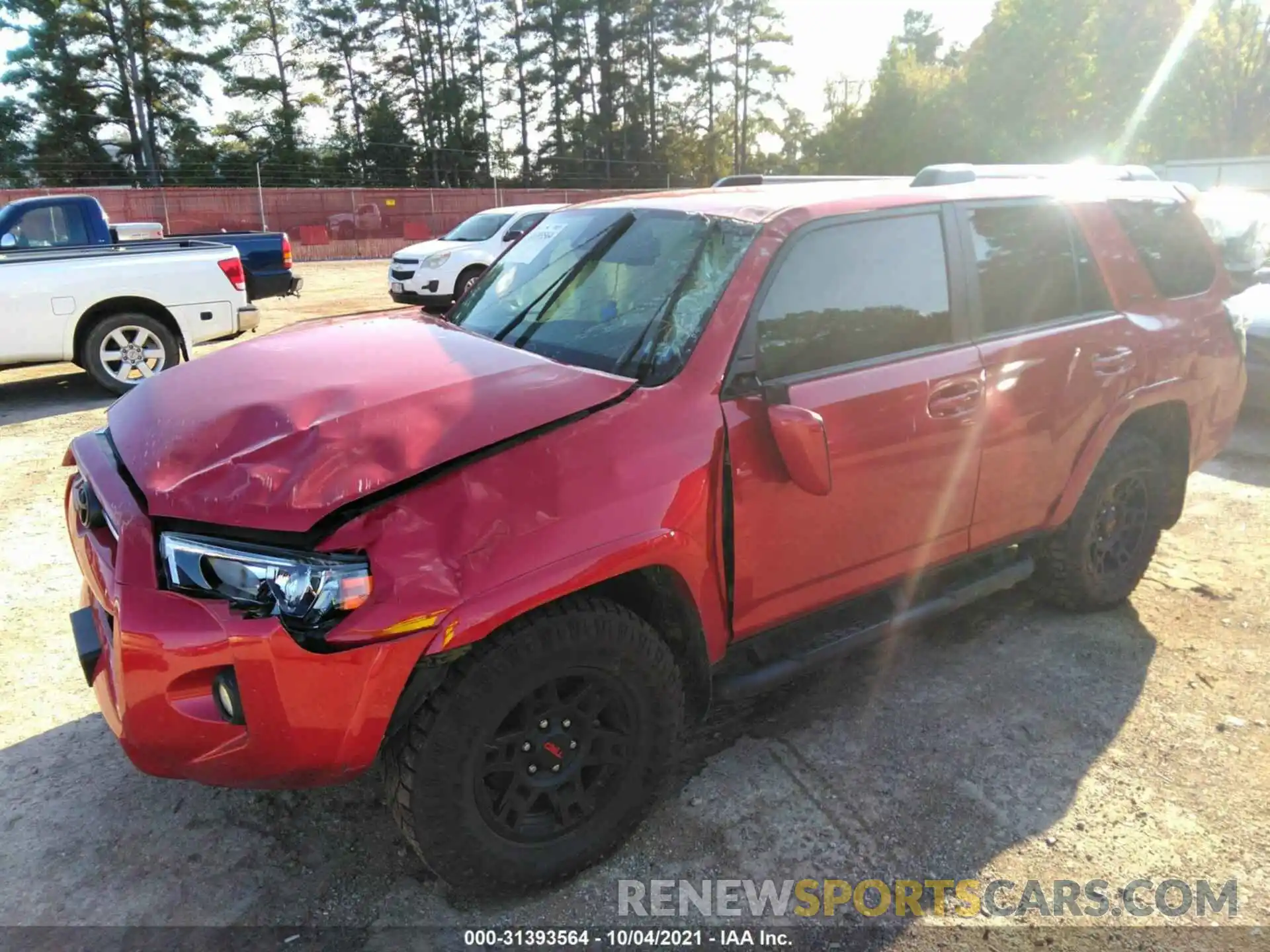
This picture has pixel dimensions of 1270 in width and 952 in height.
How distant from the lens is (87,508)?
2557mm

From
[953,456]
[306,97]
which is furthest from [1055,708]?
[306,97]

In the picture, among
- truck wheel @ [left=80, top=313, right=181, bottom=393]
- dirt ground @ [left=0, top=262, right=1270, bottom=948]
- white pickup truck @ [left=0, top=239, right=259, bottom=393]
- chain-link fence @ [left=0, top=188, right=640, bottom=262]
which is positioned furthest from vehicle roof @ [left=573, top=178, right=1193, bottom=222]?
chain-link fence @ [left=0, top=188, right=640, bottom=262]

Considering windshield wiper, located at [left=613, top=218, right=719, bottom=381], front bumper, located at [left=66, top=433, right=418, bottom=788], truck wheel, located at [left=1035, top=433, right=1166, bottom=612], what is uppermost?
windshield wiper, located at [left=613, top=218, right=719, bottom=381]

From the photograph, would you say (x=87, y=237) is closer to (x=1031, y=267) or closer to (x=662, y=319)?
(x=662, y=319)

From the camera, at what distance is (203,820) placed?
271 cm

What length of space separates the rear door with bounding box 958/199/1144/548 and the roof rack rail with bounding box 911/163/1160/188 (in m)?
0.31

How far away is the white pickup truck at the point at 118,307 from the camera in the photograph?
775 centimetres

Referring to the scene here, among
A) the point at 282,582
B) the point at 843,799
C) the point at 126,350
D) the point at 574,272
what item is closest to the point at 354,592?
the point at 282,582

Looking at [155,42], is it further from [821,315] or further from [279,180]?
[821,315]

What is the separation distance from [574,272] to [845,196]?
0.97m

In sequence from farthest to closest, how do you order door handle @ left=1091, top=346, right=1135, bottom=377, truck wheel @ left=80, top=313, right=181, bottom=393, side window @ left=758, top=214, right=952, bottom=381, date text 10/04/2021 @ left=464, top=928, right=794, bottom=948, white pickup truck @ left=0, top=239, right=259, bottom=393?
1. truck wheel @ left=80, top=313, right=181, bottom=393
2. white pickup truck @ left=0, top=239, right=259, bottom=393
3. door handle @ left=1091, top=346, right=1135, bottom=377
4. side window @ left=758, top=214, right=952, bottom=381
5. date text 10/04/2021 @ left=464, top=928, right=794, bottom=948

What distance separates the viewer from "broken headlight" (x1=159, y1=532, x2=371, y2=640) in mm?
1982

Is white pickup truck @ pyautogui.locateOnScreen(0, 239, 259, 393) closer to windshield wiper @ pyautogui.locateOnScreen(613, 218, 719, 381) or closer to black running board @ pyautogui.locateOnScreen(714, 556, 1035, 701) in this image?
windshield wiper @ pyautogui.locateOnScreen(613, 218, 719, 381)

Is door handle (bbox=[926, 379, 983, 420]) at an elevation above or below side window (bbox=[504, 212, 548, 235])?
below
